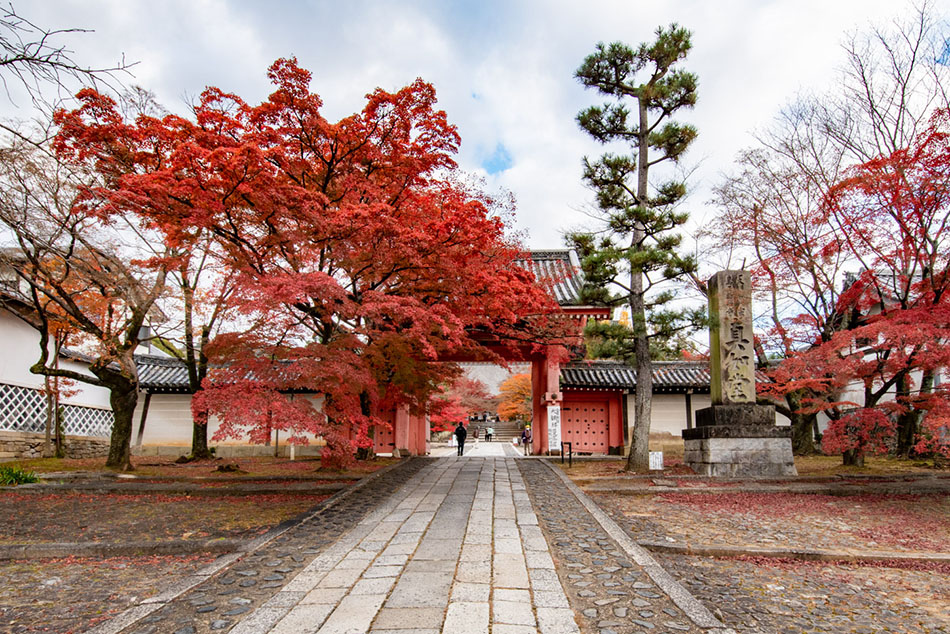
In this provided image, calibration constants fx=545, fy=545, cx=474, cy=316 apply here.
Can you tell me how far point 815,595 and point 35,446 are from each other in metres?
19.9

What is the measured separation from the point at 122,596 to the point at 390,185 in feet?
23.4

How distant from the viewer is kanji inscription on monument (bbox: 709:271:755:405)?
39.7ft

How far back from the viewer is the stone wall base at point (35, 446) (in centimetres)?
1507

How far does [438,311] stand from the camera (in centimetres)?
950

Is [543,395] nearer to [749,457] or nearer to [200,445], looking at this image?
[749,457]

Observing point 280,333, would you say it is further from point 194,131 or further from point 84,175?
point 84,175

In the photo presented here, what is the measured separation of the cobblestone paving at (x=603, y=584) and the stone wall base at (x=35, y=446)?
51.4 feet

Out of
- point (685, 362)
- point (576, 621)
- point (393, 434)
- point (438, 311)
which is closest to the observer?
point (576, 621)

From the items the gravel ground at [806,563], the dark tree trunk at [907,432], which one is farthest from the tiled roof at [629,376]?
the gravel ground at [806,563]

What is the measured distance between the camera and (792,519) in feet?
26.4

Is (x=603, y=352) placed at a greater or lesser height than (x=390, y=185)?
lesser

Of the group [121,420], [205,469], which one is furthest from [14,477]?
[205,469]

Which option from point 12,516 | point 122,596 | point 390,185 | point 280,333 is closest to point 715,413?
point 390,185

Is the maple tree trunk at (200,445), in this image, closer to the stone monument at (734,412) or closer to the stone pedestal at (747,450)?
the stone monument at (734,412)
